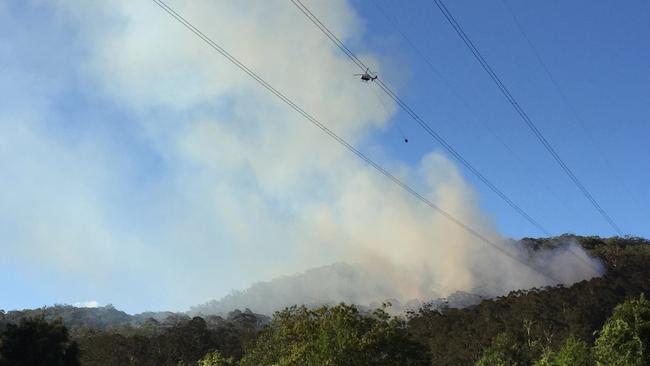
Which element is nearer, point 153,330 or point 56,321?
point 56,321

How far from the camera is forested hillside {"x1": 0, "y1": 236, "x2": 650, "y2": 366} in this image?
47.8 metres

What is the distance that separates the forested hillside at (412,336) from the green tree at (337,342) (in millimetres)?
89

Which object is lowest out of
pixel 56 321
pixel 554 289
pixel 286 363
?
pixel 286 363

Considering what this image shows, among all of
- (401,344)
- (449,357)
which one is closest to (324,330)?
(401,344)

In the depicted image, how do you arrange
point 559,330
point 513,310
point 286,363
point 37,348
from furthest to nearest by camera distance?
point 513,310
point 559,330
point 286,363
point 37,348

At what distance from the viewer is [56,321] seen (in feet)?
141

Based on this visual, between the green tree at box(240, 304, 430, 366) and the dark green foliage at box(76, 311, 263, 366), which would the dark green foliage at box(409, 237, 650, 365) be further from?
the green tree at box(240, 304, 430, 366)

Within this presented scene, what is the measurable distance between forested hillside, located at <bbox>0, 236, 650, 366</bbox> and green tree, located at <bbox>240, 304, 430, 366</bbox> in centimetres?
9

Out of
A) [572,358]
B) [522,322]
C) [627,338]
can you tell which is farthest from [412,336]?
[522,322]

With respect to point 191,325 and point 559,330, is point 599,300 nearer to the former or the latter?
point 559,330

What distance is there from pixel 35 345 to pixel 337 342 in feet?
71.7

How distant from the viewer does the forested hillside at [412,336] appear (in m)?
47.8

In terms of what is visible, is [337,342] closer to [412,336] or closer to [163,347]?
[412,336]

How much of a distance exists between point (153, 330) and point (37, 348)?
4205 inches
